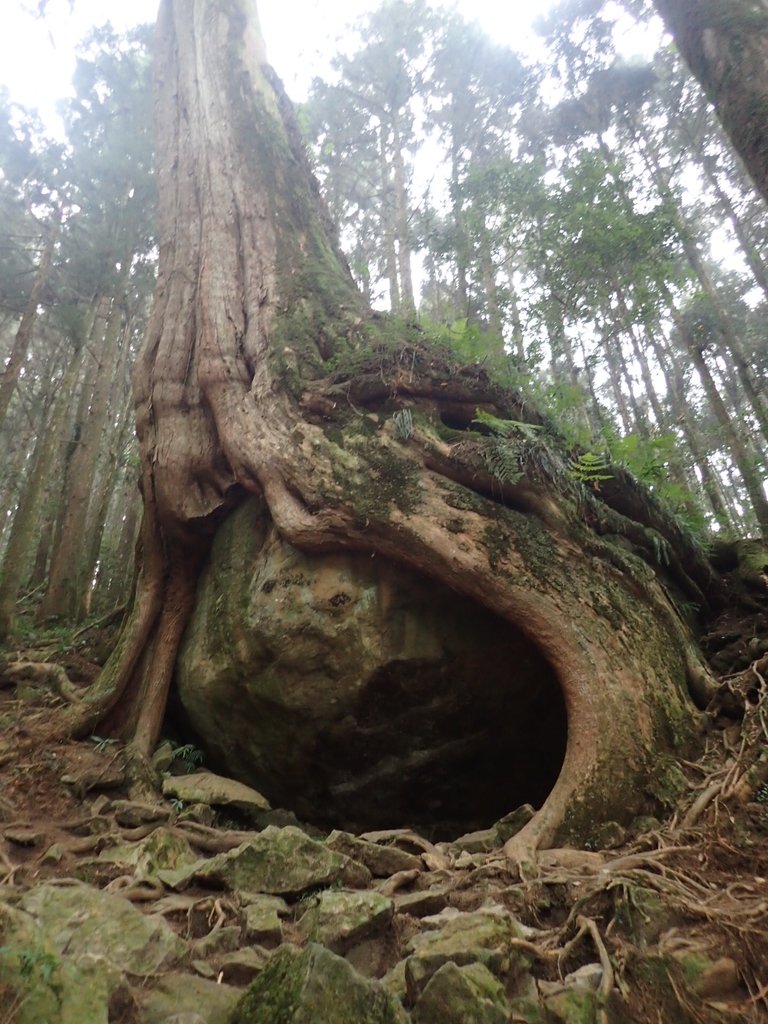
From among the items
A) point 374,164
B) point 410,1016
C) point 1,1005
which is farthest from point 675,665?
point 374,164

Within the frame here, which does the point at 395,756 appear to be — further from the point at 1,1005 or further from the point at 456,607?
the point at 1,1005

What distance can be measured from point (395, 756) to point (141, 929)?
9.44ft

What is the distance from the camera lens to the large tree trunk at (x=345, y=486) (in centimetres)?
389

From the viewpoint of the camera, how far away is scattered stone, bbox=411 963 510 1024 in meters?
1.69

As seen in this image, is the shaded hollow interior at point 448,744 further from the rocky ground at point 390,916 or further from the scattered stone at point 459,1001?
the scattered stone at point 459,1001

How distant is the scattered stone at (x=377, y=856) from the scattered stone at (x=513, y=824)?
681 mm

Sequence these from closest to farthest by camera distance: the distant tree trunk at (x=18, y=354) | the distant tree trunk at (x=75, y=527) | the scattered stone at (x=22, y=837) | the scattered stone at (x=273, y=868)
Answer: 1. the scattered stone at (x=273, y=868)
2. the scattered stone at (x=22, y=837)
3. the distant tree trunk at (x=18, y=354)
4. the distant tree trunk at (x=75, y=527)

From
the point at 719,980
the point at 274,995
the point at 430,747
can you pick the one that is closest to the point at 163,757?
the point at 430,747

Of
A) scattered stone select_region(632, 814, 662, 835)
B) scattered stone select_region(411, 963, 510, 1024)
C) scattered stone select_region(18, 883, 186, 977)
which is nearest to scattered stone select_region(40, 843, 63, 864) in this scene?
scattered stone select_region(18, 883, 186, 977)

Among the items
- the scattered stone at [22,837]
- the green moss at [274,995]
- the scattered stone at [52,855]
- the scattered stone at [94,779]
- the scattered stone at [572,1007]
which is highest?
the scattered stone at [94,779]

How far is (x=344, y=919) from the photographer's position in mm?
2248

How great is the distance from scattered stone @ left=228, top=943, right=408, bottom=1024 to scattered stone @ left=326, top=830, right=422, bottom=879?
136 cm

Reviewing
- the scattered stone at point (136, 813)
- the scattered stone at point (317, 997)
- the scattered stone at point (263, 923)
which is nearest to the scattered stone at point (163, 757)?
the scattered stone at point (136, 813)

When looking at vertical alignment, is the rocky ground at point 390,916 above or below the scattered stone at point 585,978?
above
